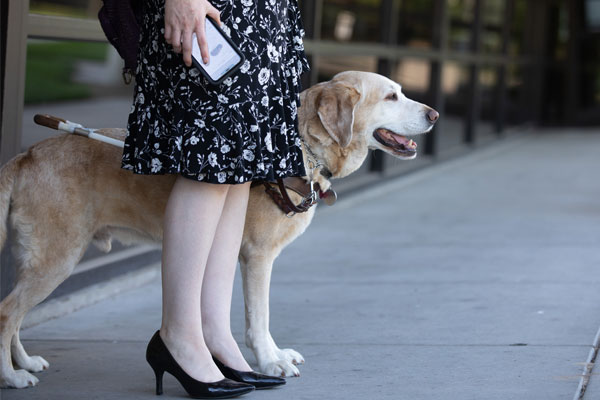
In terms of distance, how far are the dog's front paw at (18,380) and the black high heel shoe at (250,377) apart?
28.0 inches

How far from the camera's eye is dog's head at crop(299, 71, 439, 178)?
344 centimetres

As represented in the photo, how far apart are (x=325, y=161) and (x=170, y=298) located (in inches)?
37.7

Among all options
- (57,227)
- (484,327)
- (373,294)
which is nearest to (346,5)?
(373,294)

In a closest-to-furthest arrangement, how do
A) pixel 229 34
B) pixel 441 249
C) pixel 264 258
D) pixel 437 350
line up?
pixel 229 34 < pixel 264 258 < pixel 437 350 < pixel 441 249

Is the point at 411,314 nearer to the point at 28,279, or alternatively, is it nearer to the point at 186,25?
the point at 28,279

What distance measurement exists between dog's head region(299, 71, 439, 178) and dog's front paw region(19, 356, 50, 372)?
1.38 metres

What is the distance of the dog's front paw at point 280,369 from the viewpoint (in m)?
3.29

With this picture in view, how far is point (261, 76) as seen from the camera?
2875 mm

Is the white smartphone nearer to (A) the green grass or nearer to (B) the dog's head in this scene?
(B) the dog's head

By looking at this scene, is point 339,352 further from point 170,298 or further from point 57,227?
point 57,227

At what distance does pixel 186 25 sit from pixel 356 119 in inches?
42.9

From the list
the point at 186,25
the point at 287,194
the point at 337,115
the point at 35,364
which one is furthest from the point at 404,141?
the point at 35,364

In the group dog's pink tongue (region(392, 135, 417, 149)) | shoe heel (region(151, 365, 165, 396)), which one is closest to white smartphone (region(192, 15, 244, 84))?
shoe heel (region(151, 365, 165, 396))

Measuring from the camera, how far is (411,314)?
4.21 metres
